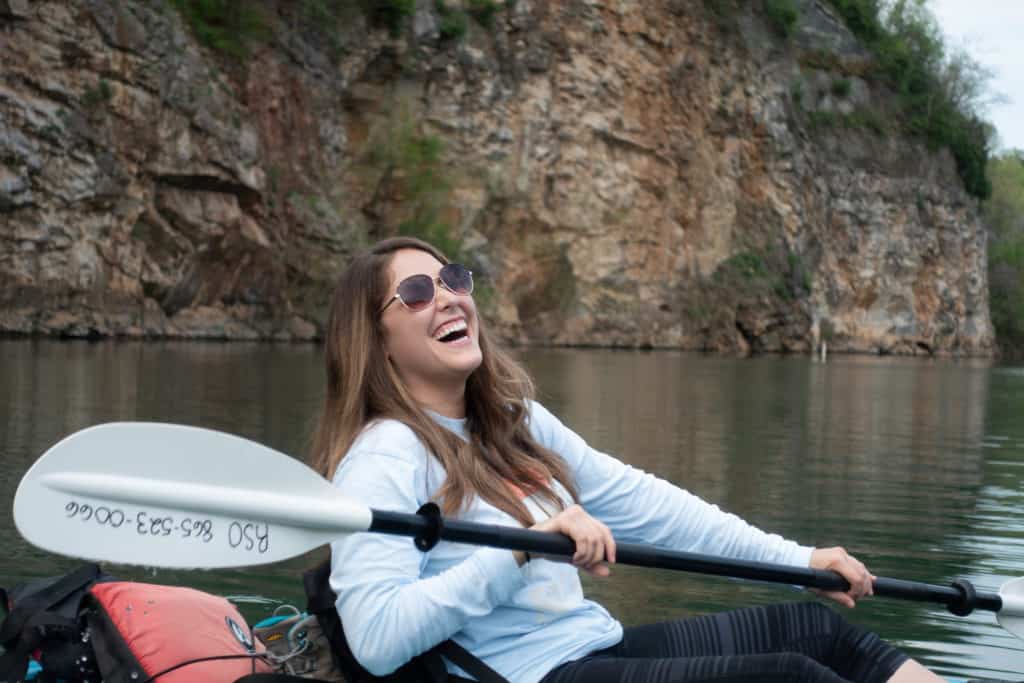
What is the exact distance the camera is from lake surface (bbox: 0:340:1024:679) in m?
4.89

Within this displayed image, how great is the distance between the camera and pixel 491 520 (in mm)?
2346

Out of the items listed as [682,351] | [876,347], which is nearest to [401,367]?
[682,351]

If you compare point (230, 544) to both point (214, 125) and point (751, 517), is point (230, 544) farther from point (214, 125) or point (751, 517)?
point (214, 125)

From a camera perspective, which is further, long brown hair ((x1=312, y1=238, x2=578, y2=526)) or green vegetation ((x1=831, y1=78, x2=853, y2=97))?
green vegetation ((x1=831, y1=78, x2=853, y2=97))

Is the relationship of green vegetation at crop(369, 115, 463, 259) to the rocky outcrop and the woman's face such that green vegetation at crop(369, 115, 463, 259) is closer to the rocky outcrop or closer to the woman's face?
the rocky outcrop

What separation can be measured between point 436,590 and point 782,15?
4412 cm

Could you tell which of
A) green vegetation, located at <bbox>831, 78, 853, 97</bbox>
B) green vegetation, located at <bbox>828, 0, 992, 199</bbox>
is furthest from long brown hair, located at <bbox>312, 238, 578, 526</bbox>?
green vegetation, located at <bbox>828, 0, 992, 199</bbox>

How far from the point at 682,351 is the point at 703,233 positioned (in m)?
4.36

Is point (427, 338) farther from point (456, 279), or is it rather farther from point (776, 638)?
point (776, 638)

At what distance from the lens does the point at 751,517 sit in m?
7.01

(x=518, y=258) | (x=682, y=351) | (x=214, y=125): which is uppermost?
(x=214, y=125)

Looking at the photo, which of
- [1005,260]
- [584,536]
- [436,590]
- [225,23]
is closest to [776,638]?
[584,536]

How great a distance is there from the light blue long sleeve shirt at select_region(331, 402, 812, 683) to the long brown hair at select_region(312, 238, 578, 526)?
0.13 feet

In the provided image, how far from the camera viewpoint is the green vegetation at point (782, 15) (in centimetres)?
4297
